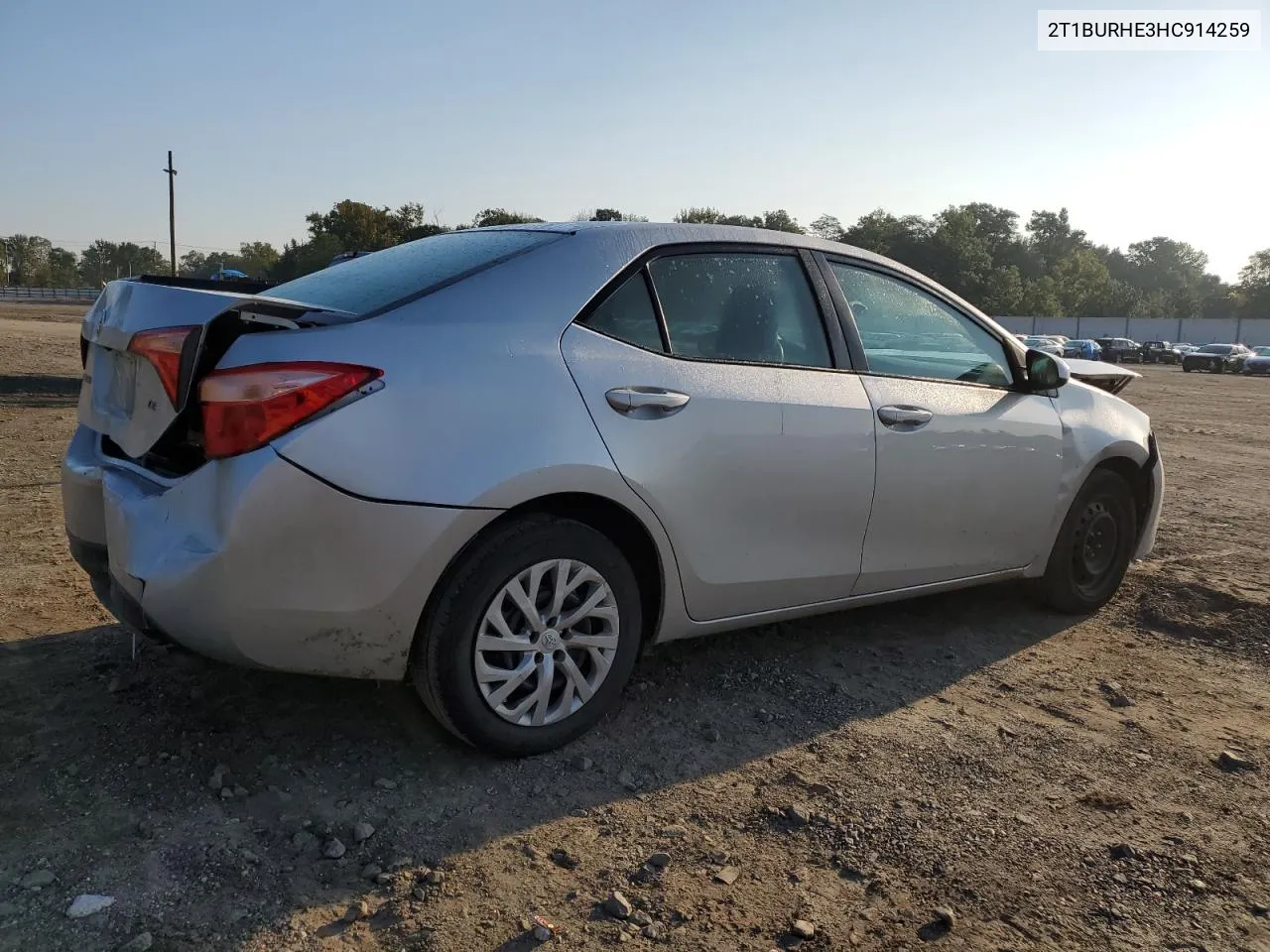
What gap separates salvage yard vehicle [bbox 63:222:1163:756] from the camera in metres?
2.54

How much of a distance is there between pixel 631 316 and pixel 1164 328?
278 ft

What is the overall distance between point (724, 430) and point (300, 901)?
5.94ft

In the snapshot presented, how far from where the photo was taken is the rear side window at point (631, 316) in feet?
10.0

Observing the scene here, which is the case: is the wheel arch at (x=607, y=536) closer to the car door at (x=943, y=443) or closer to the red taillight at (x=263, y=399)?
the red taillight at (x=263, y=399)

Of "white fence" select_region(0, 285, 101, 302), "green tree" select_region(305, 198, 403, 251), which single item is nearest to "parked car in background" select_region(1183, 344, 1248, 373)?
"green tree" select_region(305, 198, 403, 251)

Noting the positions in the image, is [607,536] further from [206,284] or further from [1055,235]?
[1055,235]

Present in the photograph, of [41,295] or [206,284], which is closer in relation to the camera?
[206,284]

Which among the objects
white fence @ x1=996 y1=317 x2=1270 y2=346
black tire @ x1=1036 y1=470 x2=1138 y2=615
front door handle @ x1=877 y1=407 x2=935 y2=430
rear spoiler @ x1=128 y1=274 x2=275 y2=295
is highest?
white fence @ x1=996 y1=317 x2=1270 y2=346

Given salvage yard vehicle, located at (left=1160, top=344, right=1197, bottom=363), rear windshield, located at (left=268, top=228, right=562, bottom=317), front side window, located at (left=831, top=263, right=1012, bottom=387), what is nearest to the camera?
rear windshield, located at (left=268, top=228, right=562, bottom=317)

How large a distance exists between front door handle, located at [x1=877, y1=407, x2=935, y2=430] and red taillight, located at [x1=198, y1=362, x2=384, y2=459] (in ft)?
6.55

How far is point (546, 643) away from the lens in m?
2.90

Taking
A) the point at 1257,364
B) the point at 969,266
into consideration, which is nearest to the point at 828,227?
the point at 969,266

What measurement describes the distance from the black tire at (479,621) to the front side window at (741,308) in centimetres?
75

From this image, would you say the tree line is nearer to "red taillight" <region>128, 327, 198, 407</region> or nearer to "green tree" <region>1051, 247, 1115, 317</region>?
"green tree" <region>1051, 247, 1115, 317</region>
